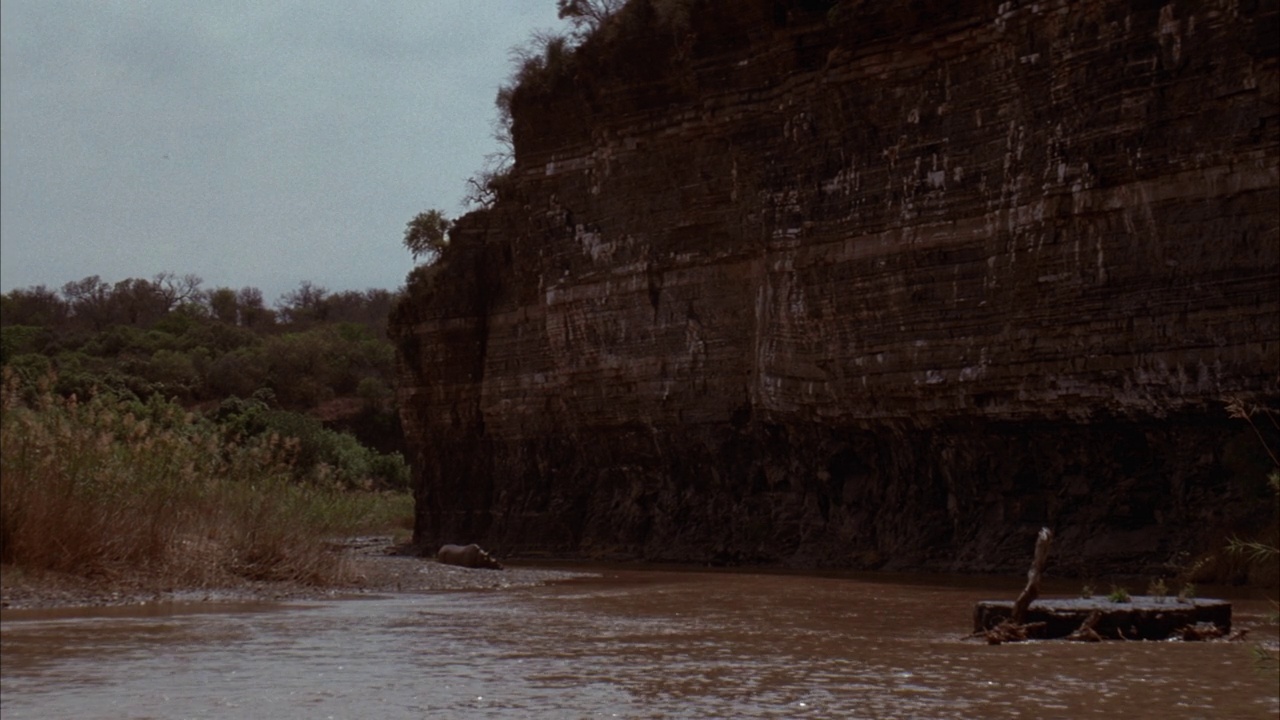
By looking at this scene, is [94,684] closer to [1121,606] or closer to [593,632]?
[593,632]

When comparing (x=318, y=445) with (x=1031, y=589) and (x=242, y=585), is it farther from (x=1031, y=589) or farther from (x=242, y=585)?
(x=1031, y=589)

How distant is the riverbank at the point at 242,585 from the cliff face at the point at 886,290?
5777 millimetres

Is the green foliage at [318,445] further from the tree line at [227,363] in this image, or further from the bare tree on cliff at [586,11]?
the bare tree on cliff at [586,11]

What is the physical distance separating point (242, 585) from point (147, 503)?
144 cm

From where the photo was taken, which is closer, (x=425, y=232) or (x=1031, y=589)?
(x=1031, y=589)

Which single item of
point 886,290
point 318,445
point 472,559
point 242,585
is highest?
point 886,290

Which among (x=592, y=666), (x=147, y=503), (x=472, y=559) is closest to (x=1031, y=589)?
(x=592, y=666)

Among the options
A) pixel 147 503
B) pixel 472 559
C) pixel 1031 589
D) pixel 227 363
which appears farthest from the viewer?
pixel 227 363

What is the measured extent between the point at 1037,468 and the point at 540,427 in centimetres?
1496

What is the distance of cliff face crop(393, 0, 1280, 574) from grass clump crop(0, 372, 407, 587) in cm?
884

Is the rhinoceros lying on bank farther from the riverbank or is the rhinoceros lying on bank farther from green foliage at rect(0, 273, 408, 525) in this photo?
green foliage at rect(0, 273, 408, 525)

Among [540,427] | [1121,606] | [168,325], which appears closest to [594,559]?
[540,427]

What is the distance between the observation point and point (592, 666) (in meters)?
9.76

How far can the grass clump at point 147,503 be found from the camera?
570 inches
